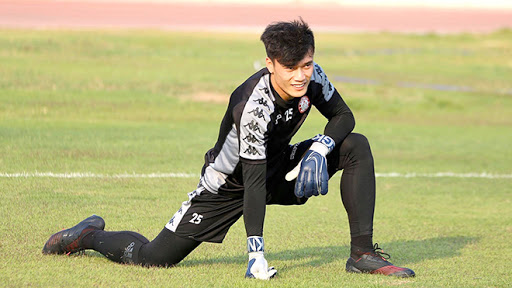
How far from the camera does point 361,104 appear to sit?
63.3 feet

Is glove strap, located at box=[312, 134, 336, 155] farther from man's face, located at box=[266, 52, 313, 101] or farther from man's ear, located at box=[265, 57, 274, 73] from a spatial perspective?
man's ear, located at box=[265, 57, 274, 73]

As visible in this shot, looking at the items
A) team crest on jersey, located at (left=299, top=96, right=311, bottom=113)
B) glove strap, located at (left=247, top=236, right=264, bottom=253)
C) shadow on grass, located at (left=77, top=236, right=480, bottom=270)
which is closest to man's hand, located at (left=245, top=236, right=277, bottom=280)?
glove strap, located at (left=247, top=236, right=264, bottom=253)

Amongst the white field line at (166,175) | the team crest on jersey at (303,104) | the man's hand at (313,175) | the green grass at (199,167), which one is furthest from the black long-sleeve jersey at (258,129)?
the white field line at (166,175)

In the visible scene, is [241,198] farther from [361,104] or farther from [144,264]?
[361,104]

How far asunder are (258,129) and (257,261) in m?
0.90

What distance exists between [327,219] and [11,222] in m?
3.14

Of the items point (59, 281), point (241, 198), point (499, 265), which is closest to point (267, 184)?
point (241, 198)

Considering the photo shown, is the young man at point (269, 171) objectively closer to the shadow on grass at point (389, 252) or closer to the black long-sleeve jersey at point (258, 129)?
the black long-sleeve jersey at point (258, 129)

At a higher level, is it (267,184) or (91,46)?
(267,184)

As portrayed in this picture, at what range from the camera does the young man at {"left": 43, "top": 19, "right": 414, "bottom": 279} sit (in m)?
5.29

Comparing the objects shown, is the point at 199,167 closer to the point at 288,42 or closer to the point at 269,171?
the point at 269,171

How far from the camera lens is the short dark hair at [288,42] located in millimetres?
5203

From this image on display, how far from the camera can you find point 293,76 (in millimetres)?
5273

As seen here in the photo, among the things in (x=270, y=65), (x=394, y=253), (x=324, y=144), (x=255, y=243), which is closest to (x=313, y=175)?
(x=324, y=144)
